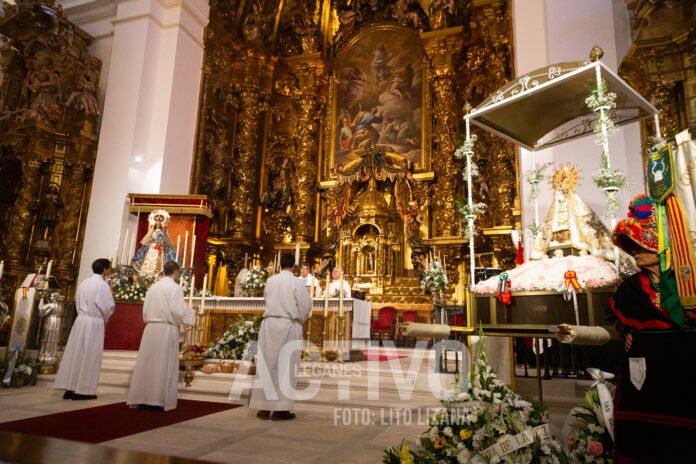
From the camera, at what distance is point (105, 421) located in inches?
154

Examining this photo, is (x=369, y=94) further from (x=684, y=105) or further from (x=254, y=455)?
(x=254, y=455)

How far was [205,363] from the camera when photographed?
6.37m

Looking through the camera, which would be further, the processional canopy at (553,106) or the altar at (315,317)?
the altar at (315,317)

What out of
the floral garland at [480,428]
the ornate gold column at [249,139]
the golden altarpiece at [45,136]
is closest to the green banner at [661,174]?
the floral garland at [480,428]

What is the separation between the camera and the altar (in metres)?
6.93

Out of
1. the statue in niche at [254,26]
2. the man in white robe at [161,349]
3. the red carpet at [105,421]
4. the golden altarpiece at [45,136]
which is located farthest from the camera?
the statue in niche at [254,26]

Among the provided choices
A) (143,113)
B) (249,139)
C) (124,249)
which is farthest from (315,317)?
(249,139)

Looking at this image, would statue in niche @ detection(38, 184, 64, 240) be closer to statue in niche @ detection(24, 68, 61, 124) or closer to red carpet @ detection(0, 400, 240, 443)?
statue in niche @ detection(24, 68, 61, 124)

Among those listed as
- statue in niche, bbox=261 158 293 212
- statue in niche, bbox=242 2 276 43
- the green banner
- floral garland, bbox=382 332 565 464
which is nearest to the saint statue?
statue in niche, bbox=261 158 293 212

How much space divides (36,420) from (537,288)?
16.3ft

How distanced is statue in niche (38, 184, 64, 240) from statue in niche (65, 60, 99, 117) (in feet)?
7.27

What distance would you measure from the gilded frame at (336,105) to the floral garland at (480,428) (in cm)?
1154

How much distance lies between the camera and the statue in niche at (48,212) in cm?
1135

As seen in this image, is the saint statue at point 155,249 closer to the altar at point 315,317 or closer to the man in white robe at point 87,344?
the altar at point 315,317
